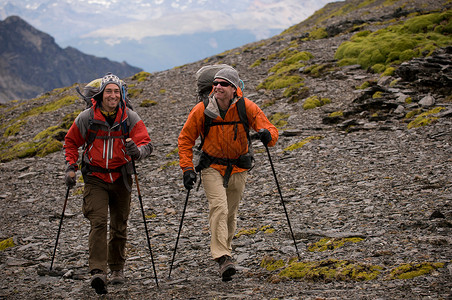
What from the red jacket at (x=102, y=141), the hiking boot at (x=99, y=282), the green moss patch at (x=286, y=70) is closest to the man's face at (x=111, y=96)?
the red jacket at (x=102, y=141)

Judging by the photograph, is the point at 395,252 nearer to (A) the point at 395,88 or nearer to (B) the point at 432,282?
(B) the point at 432,282

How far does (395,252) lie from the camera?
7.91m

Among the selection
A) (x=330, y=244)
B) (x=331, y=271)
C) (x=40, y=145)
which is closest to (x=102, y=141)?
(x=331, y=271)

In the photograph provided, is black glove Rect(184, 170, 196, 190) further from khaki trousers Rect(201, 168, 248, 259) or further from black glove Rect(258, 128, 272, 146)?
black glove Rect(258, 128, 272, 146)

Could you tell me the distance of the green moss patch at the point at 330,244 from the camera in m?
8.96

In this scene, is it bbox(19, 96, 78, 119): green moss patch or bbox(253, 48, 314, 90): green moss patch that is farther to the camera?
bbox(19, 96, 78, 119): green moss patch

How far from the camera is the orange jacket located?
802cm

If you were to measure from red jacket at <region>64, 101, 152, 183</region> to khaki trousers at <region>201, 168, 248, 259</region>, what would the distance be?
1.36 meters

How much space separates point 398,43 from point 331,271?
25.4 metres

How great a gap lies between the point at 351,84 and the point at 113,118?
20246mm

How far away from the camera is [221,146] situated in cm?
813

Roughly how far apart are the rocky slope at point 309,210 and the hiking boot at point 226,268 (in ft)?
0.63

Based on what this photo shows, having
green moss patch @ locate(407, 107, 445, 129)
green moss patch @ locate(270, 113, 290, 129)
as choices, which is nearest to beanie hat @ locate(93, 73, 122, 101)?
green moss patch @ locate(407, 107, 445, 129)

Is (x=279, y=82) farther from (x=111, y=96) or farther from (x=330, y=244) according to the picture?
(x=111, y=96)
